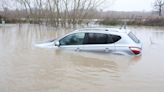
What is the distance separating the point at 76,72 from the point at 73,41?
3.49 metres

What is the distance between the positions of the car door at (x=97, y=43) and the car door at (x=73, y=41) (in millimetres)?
176

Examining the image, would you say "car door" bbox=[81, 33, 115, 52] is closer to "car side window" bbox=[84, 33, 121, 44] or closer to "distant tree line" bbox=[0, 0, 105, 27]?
"car side window" bbox=[84, 33, 121, 44]

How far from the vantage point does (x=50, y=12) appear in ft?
134

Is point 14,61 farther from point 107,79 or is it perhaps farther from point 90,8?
point 90,8

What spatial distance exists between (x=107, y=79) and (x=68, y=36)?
4.54 meters

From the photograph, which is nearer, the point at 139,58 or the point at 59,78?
the point at 59,78

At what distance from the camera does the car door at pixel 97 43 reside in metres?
13.0

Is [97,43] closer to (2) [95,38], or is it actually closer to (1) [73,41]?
(2) [95,38]

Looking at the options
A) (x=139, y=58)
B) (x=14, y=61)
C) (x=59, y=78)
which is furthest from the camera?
(x=139, y=58)

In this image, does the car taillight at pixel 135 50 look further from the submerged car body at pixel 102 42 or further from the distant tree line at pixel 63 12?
the distant tree line at pixel 63 12

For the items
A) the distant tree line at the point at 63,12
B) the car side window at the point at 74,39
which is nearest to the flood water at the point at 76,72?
the car side window at the point at 74,39

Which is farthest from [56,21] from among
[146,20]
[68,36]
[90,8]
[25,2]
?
[68,36]

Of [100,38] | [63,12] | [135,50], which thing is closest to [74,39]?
[100,38]

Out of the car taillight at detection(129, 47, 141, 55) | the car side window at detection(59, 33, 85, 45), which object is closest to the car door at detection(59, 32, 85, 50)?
the car side window at detection(59, 33, 85, 45)
